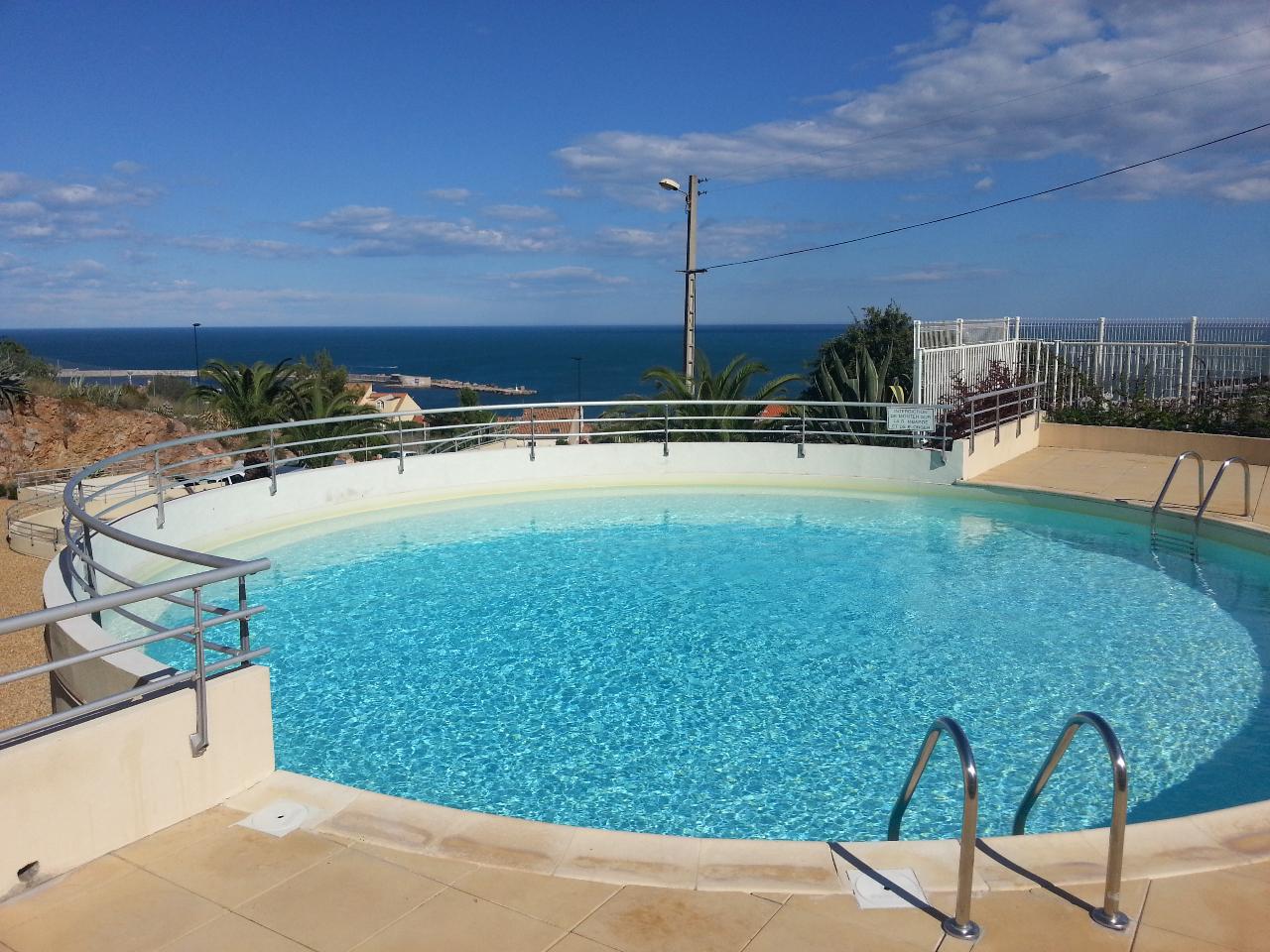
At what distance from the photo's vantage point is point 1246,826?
4145 mm

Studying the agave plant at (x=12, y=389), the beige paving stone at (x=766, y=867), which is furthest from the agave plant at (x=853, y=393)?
the agave plant at (x=12, y=389)

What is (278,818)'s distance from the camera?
4246 mm

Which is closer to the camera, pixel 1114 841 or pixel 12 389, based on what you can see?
pixel 1114 841

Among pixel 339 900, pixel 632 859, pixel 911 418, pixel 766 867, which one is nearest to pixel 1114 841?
pixel 766 867

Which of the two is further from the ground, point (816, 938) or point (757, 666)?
point (816, 938)

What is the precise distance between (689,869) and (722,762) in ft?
7.46

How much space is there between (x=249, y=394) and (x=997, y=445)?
15.7 m

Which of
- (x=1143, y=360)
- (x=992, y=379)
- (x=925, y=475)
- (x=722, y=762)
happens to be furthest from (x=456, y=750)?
(x=1143, y=360)

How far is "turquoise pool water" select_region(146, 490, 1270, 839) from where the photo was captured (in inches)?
228

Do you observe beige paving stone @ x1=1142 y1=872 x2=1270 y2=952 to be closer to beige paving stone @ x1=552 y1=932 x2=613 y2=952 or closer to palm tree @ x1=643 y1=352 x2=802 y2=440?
beige paving stone @ x1=552 y1=932 x2=613 y2=952

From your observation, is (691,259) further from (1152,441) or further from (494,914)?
(494,914)

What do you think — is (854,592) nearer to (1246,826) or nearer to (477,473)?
(1246,826)

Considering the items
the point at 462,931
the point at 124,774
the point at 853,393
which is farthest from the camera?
the point at 853,393

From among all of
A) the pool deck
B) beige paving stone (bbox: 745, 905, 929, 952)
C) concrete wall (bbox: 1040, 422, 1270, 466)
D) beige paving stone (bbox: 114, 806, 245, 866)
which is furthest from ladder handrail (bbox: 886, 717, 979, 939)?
concrete wall (bbox: 1040, 422, 1270, 466)
